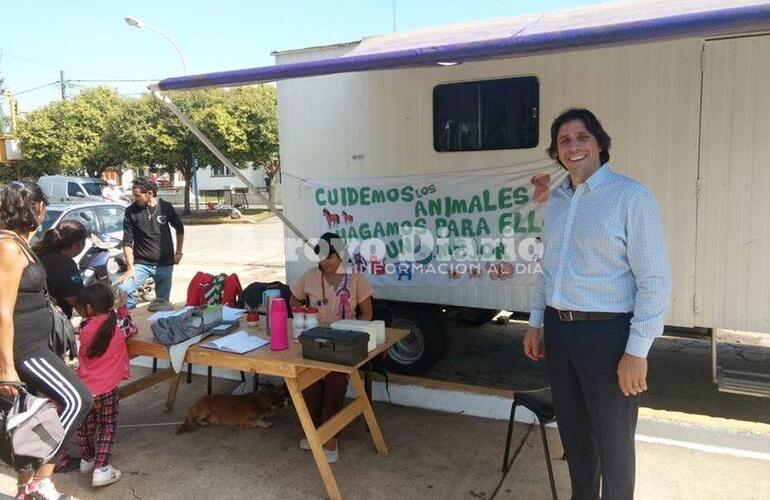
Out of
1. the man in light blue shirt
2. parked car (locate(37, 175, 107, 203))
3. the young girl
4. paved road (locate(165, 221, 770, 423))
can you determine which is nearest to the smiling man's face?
the man in light blue shirt

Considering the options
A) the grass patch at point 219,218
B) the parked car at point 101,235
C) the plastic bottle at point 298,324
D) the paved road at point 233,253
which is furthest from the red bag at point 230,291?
the grass patch at point 219,218

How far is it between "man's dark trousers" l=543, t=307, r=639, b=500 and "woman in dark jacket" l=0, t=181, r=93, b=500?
2.23m

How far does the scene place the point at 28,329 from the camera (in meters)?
2.61

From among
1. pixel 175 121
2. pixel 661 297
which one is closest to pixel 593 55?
pixel 661 297

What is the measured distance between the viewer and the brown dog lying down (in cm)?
362

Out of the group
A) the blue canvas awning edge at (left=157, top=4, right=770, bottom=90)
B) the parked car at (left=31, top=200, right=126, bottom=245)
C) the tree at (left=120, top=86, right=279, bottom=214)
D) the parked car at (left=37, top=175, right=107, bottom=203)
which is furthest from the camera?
the tree at (left=120, top=86, right=279, bottom=214)

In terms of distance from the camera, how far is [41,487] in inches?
106

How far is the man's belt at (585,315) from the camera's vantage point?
6.72 ft

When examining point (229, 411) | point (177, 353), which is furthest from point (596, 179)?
point (229, 411)

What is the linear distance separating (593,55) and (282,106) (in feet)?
8.59

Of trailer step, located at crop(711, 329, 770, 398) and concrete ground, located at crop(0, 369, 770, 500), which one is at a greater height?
trailer step, located at crop(711, 329, 770, 398)

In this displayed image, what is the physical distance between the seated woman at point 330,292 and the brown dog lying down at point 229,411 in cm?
34

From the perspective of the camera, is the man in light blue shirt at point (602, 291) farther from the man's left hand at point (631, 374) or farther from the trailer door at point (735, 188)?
the trailer door at point (735, 188)

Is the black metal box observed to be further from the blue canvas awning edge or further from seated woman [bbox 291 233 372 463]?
the blue canvas awning edge
